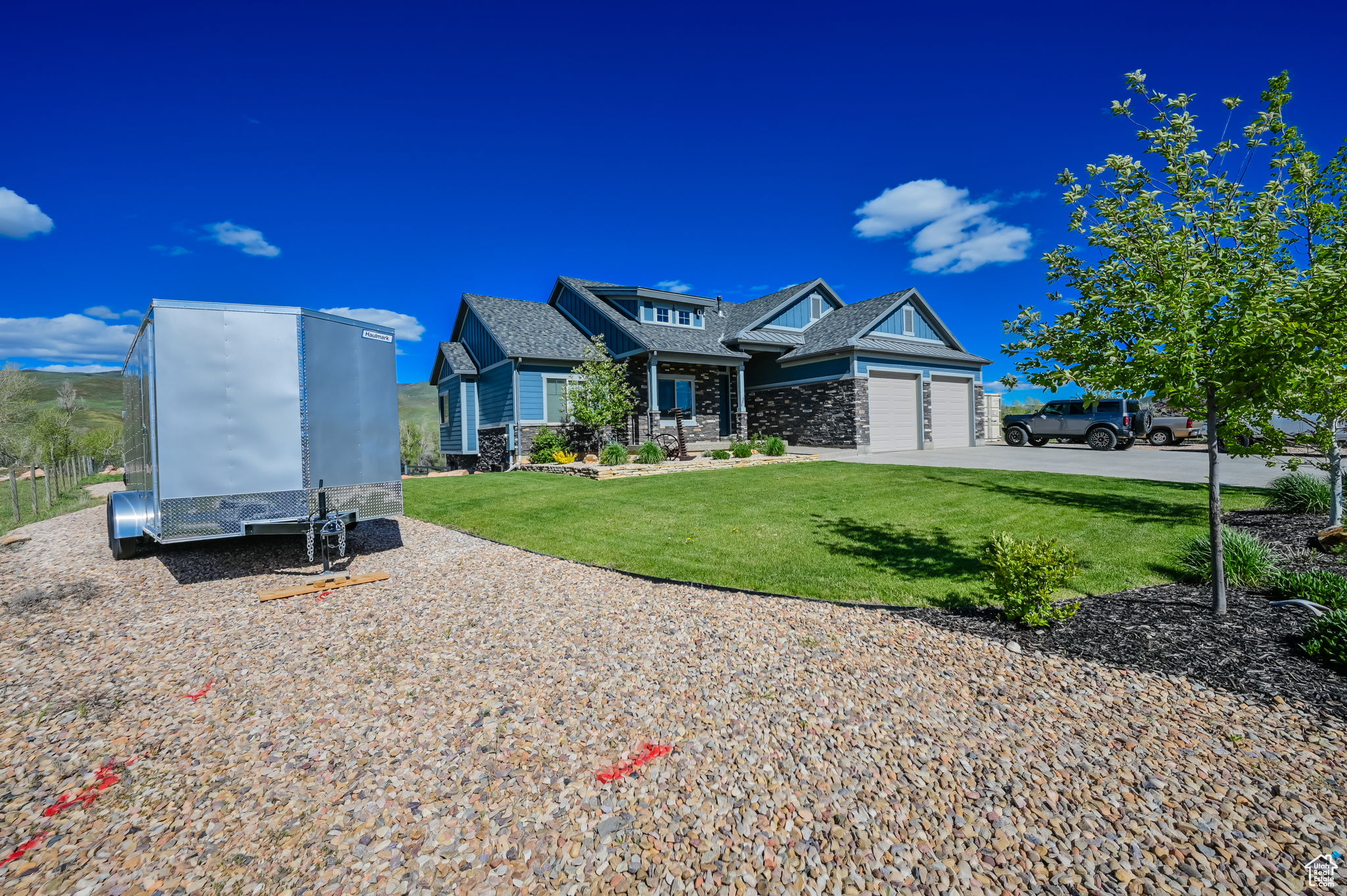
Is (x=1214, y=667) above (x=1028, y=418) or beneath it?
beneath

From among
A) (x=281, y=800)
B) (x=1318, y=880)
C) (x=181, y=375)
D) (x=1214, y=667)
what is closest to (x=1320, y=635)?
(x=1214, y=667)

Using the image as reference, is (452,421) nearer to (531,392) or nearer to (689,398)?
(531,392)

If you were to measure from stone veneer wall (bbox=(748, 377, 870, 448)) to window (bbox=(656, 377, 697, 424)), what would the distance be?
335 centimetres

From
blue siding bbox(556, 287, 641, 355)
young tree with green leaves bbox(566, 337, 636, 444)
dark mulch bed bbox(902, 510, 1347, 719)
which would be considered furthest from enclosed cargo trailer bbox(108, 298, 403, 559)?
blue siding bbox(556, 287, 641, 355)

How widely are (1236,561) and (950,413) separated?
18.0 meters

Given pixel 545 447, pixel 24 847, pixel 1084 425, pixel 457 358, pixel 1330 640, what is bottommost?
pixel 24 847

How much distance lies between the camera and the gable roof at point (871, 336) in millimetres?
20047

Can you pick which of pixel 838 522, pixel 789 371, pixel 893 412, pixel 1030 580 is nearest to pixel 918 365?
pixel 893 412

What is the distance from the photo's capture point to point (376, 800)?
8.64 ft

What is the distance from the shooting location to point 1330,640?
3584 millimetres

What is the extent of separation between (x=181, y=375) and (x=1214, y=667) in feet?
28.2

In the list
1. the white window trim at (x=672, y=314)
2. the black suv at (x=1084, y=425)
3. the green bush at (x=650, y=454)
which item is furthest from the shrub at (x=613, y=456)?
the black suv at (x=1084, y=425)

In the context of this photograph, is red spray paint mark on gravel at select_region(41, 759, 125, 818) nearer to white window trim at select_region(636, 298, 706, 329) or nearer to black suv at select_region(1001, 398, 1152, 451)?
white window trim at select_region(636, 298, 706, 329)

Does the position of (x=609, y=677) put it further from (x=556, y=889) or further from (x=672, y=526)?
(x=672, y=526)
